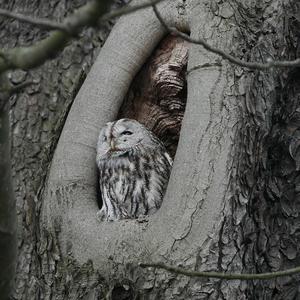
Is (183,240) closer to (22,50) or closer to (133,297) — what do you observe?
(133,297)

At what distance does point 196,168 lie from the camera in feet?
10.0

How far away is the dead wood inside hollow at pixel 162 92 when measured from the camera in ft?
12.0

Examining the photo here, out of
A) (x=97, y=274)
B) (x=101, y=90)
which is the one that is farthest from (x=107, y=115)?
(x=97, y=274)

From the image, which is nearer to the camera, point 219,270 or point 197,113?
point 219,270

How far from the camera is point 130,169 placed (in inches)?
156

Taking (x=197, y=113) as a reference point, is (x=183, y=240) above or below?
below

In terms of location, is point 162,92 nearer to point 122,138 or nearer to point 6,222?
point 122,138

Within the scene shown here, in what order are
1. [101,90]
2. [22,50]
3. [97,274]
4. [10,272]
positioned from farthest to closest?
1. [101,90]
2. [97,274]
3. [10,272]
4. [22,50]

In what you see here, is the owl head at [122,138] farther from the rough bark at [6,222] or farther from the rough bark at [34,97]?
the rough bark at [6,222]

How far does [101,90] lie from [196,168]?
0.80 metres

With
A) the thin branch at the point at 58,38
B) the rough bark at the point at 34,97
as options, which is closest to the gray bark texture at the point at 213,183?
the rough bark at the point at 34,97

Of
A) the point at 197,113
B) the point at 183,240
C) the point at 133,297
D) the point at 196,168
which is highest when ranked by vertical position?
the point at 197,113

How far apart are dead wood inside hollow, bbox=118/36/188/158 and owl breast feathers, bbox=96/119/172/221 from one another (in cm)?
8

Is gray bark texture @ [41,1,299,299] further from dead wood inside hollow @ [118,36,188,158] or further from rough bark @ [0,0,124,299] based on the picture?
rough bark @ [0,0,124,299]
